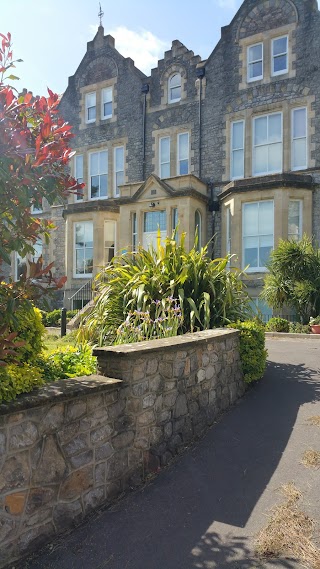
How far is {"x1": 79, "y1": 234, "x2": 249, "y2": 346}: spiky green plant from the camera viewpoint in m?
6.46

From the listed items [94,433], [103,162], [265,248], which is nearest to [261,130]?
[265,248]

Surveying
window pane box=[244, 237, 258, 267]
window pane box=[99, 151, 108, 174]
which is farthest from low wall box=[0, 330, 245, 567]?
window pane box=[99, 151, 108, 174]

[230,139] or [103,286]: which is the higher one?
A: [230,139]

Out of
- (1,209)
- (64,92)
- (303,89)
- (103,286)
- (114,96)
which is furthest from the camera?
(64,92)

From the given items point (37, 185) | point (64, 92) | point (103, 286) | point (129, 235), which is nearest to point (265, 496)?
point (37, 185)

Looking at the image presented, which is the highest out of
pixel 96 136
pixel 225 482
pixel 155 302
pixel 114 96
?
pixel 114 96

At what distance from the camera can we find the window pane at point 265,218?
52.9 ft

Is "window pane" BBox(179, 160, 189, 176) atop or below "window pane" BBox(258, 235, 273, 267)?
atop

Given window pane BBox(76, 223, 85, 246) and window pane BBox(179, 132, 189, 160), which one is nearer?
window pane BBox(179, 132, 189, 160)

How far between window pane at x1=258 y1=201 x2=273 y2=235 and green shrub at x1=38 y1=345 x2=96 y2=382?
13031mm

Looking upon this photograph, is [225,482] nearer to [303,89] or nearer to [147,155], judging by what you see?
[303,89]

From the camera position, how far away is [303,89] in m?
16.3

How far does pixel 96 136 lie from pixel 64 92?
3.99 meters

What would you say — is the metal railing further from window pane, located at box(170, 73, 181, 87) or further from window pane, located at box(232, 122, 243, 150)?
window pane, located at box(170, 73, 181, 87)
